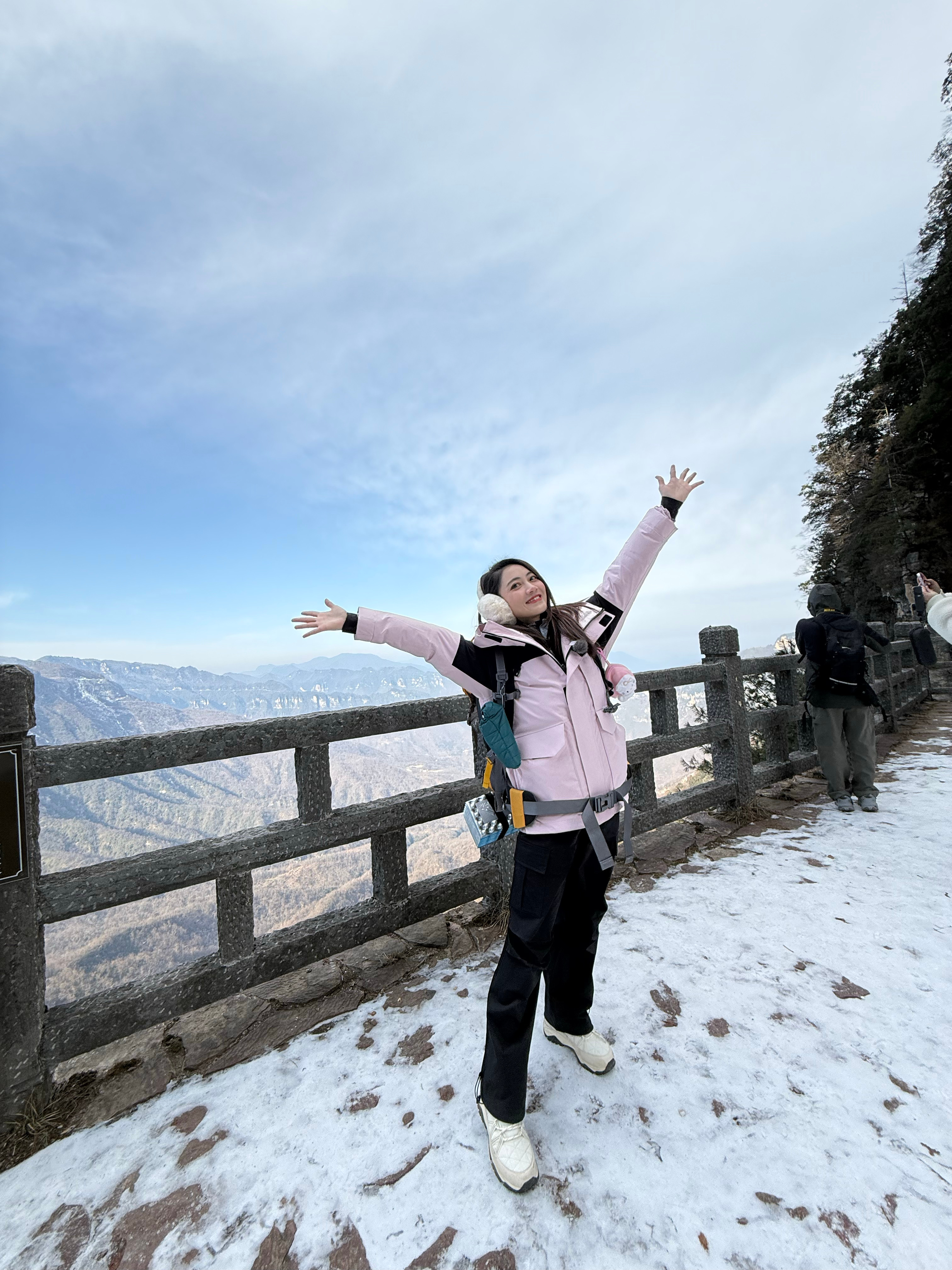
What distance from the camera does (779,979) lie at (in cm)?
293

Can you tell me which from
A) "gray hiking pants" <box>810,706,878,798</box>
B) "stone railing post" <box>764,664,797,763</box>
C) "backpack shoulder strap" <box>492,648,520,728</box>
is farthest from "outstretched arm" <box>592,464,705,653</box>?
"stone railing post" <box>764,664,797,763</box>

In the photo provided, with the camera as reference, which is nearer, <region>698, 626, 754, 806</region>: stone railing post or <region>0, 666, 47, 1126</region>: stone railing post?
<region>0, 666, 47, 1126</region>: stone railing post

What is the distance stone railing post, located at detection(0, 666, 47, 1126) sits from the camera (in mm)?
2266

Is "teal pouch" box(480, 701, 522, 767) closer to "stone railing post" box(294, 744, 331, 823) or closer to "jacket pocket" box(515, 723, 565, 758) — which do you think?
"jacket pocket" box(515, 723, 565, 758)

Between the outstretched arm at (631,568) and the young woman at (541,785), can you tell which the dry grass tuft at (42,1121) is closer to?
the young woman at (541,785)

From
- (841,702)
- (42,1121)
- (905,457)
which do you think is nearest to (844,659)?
(841,702)

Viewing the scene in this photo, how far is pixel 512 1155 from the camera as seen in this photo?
1.89 m

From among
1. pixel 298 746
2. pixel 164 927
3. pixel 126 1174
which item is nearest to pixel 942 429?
pixel 298 746

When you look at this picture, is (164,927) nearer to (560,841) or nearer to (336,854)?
(336,854)

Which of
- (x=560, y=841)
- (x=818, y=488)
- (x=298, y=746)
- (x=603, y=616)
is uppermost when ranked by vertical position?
(x=818, y=488)

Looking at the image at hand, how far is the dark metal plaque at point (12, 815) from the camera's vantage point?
90.0 inches

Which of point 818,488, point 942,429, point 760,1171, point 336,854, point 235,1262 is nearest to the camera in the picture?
point 235,1262

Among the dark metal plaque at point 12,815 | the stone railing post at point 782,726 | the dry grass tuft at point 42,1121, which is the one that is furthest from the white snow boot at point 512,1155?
the stone railing post at point 782,726

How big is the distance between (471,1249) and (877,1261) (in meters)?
1.21
